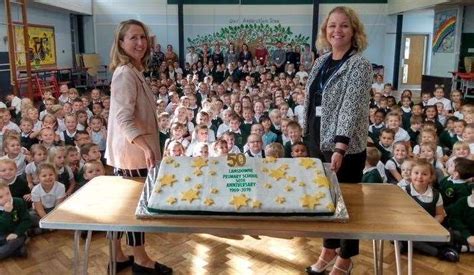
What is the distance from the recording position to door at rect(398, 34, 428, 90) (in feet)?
51.2

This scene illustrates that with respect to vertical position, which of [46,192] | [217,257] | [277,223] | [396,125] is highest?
[277,223]

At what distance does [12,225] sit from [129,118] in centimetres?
159

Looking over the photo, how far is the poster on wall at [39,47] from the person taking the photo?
32.6ft

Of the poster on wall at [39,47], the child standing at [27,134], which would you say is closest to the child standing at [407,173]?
the child standing at [27,134]

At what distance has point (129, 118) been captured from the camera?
1968mm

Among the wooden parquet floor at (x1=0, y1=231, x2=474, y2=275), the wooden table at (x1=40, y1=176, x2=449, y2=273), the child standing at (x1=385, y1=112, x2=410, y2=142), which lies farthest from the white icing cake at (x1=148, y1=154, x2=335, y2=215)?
the child standing at (x1=385, y1=112, x2=410, y2=142)

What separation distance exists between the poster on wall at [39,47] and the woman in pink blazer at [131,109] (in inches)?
352

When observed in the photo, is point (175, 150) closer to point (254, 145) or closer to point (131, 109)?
point (254, 145)

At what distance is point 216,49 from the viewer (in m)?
14.0

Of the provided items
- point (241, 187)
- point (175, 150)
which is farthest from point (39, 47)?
point (241, 187)

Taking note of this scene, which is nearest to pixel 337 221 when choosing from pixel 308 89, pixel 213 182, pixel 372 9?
pixel 213 182

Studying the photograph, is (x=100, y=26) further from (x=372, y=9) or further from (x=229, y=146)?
(x=229, y=146)

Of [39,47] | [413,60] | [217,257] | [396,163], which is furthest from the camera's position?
[413,60]

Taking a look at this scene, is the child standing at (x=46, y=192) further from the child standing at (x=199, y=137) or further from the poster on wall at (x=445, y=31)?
the poster on wall at (x=445, y=31)
